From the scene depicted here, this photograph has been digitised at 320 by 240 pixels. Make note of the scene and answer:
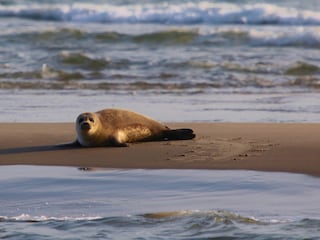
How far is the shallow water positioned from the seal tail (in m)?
1.49

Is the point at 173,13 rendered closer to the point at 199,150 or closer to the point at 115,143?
the point at 115,143

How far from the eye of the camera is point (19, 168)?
826 centimetres

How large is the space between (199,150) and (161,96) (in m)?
4.80

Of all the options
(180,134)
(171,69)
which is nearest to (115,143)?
(180,134)

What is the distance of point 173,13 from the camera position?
97.5ft

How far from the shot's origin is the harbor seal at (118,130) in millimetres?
9391

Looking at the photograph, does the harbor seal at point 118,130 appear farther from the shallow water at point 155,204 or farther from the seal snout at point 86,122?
Answer: the shallow water at point 155,204

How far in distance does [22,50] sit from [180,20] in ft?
32.3

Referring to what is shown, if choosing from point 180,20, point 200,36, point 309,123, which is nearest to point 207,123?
point 309,123

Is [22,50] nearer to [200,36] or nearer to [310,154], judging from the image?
[200,36]

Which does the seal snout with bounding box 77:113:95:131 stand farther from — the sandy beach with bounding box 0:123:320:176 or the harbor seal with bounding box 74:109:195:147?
the sandy beach with bounding box 0:123:320:176

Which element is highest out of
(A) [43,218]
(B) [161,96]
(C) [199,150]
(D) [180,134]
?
(B) [161,96]

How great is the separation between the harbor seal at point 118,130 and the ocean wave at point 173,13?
60.6ft

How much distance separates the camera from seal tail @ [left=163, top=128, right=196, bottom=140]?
949 centimetres
